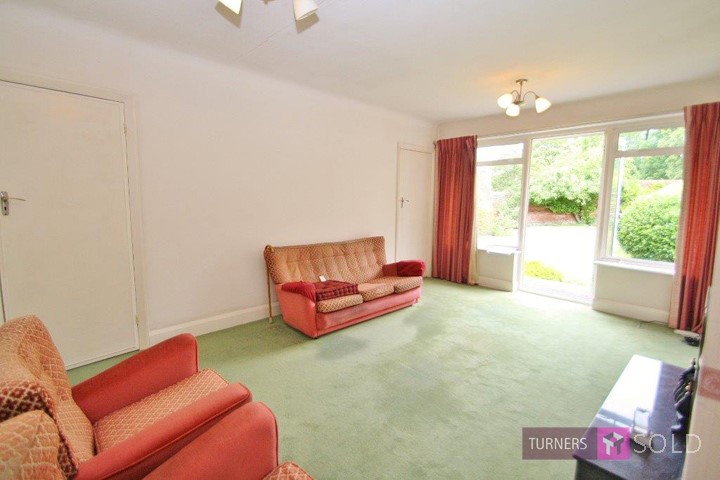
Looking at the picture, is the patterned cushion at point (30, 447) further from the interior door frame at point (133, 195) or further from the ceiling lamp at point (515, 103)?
the ceiling lamp at point (515, 103)

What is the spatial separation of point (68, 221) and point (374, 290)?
270cm

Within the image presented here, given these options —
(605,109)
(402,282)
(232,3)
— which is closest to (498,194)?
(605,109)

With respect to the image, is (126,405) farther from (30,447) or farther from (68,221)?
(68,221)

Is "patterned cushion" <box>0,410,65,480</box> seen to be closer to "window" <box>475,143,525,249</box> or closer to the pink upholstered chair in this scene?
the pink upholstered chair

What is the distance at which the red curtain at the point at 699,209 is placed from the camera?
3.27 metres

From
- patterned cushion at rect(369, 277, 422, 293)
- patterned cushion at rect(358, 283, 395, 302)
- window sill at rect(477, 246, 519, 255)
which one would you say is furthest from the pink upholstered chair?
window sill at rect(477, 246, 519, 255)

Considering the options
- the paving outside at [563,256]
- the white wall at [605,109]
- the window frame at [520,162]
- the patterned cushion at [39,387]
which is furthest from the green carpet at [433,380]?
the white wall at [605,109]

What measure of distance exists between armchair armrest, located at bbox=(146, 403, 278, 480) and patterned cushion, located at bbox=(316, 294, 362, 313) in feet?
6.36

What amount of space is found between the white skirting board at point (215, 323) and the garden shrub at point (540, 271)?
3793mm

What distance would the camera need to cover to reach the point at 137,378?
155cm

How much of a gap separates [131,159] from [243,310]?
69.2 inches

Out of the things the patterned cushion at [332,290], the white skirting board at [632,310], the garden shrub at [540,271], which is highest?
the patterned cushion at [332,290]

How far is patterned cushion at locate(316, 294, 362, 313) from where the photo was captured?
3.14 m

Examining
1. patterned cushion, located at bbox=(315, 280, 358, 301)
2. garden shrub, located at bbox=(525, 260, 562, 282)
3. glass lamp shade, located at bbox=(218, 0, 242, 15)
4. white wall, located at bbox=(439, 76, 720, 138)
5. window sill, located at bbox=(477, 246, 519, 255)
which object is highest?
white wall, located at bbox=(439, 76, 720, 138)
